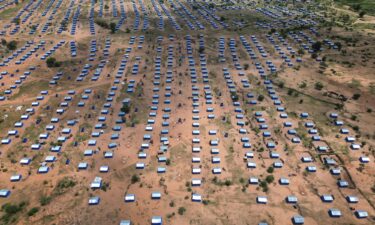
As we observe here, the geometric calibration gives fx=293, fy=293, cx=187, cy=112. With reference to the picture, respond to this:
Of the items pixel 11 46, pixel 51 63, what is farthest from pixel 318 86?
pixel 11 46

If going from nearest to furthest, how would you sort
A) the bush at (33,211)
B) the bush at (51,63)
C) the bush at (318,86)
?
the bush at (33,211)
the bush at (318,86)
the bush at (51,63)

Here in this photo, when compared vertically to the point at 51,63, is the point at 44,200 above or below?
below

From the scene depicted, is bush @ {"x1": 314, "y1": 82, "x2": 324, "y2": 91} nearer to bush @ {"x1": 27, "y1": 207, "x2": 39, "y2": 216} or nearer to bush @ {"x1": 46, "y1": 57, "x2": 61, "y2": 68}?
bush @ {"x1": 27, "y1": 207, "x2": 39, "y2": 216}

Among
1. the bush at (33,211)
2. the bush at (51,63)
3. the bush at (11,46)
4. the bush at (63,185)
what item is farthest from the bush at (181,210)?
the bush at (11,46)

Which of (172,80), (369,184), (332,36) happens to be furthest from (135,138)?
(332,36)

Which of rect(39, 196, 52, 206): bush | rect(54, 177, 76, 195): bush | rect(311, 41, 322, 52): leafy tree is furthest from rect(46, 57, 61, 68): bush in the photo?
rect(311, 41, 322, 52): leafy tree

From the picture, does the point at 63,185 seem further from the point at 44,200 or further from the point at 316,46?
the point at 316,46

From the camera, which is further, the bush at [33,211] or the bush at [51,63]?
the bush at [51,63]

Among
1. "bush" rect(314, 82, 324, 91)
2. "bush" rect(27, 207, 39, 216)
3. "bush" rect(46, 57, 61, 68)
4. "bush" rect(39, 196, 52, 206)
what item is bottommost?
"bush" rect(27, 207, 39, 216)

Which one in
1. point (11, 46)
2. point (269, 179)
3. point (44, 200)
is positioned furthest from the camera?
point (11, 46)

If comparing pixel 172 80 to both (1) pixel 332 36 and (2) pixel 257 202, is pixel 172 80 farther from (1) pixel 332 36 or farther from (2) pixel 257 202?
(1) pixel 332 36

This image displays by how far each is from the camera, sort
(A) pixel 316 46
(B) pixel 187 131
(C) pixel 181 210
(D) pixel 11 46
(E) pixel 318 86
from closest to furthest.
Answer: (C) pixel 181 210 < (B) pixel 187 131 < (E) pixel 318 86 < (A) pixel 316 46 < (D) pixel 11 46

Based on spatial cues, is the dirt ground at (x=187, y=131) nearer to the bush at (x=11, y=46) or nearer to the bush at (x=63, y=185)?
the bush at (x=63, y=185)
